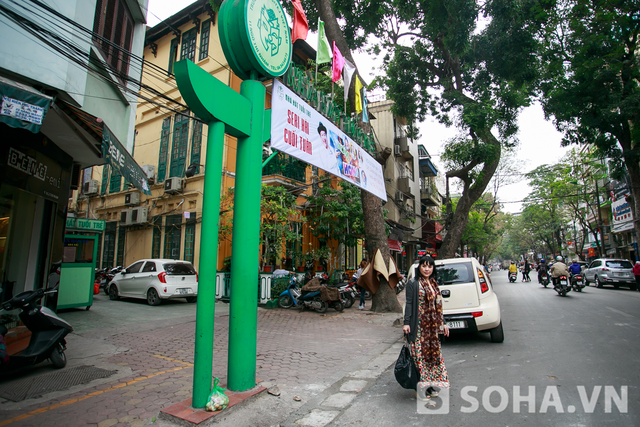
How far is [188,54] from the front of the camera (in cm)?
1617

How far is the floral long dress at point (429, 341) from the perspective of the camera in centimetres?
390

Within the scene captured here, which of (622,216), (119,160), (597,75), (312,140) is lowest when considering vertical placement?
(119,160)

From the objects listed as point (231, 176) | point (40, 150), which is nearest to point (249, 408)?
point (40, 150)

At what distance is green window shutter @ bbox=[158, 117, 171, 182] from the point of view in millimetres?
16547

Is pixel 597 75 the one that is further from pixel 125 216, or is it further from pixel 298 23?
pixel 125 216

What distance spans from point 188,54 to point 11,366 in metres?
15.1

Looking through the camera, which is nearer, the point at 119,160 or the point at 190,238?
the point at 119,160

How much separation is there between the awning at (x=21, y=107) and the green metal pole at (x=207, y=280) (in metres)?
2.52

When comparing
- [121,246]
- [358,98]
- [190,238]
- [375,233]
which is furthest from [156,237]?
[358,98]

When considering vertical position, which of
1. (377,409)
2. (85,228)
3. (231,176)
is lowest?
(377,409)

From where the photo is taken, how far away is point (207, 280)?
336 cm

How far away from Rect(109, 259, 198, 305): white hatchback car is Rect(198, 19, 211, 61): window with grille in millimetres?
9397

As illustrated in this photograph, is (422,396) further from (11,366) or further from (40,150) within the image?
(40,150)

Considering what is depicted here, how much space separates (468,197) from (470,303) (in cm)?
1171
